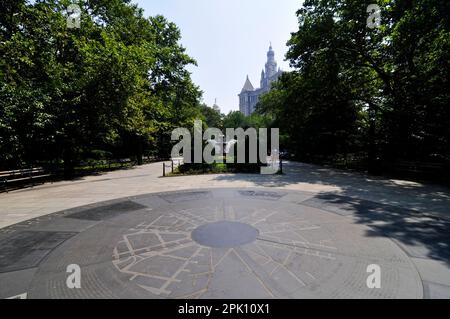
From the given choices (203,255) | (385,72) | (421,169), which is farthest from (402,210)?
(385,72)

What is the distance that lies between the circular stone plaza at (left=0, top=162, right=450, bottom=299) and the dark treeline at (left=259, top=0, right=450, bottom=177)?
25.5 ft

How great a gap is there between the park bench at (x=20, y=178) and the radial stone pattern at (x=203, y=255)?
8218mm

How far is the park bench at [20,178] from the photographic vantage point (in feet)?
41.4

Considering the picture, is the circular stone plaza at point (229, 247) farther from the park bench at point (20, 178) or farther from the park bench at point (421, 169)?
the park bench at point (421, 169)

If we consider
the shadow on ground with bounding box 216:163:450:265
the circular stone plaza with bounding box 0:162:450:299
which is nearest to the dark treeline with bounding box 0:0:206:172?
the circular stone plaza with bounding box 0:162:450:299

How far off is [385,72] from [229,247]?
67.4ft

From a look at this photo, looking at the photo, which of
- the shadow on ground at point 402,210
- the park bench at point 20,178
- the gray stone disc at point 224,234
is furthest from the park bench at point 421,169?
the park bench at point 20,178

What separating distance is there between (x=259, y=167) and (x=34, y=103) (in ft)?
50.9

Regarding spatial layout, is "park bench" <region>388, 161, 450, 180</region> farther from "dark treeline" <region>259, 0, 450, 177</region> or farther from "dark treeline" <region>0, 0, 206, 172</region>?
"dark treeline" <region>0, 0, 206, 172</region>

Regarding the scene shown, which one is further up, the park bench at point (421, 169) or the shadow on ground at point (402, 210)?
the park bench at point (421, 169)

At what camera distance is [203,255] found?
4.69 metres

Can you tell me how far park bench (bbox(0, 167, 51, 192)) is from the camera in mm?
12624

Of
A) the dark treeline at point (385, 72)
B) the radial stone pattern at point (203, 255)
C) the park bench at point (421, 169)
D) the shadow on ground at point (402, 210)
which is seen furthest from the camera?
the dark treeline at point (385, 72)
